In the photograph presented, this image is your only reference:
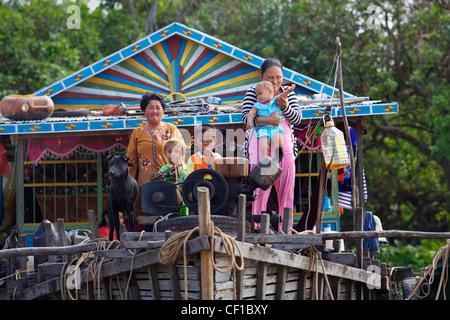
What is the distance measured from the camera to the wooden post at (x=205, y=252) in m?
5.75

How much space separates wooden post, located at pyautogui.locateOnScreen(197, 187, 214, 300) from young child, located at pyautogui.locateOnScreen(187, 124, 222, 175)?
5.93ft

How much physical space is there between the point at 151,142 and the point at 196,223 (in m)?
1.93

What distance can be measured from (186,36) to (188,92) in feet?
2.99

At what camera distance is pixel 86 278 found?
6.87m

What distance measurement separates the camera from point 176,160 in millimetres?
7660

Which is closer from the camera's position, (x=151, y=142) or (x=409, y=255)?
(x=151, y=142)

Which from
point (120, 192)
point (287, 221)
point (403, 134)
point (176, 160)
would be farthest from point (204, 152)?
point (403, 134)

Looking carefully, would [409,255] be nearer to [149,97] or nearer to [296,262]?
[149,97]

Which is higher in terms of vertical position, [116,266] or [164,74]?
[164,74]

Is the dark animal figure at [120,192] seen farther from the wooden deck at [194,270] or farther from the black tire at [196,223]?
the black tire at [196,223]

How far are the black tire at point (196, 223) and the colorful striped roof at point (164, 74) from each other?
473cm

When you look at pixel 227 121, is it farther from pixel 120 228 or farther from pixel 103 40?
pixel 103 40
